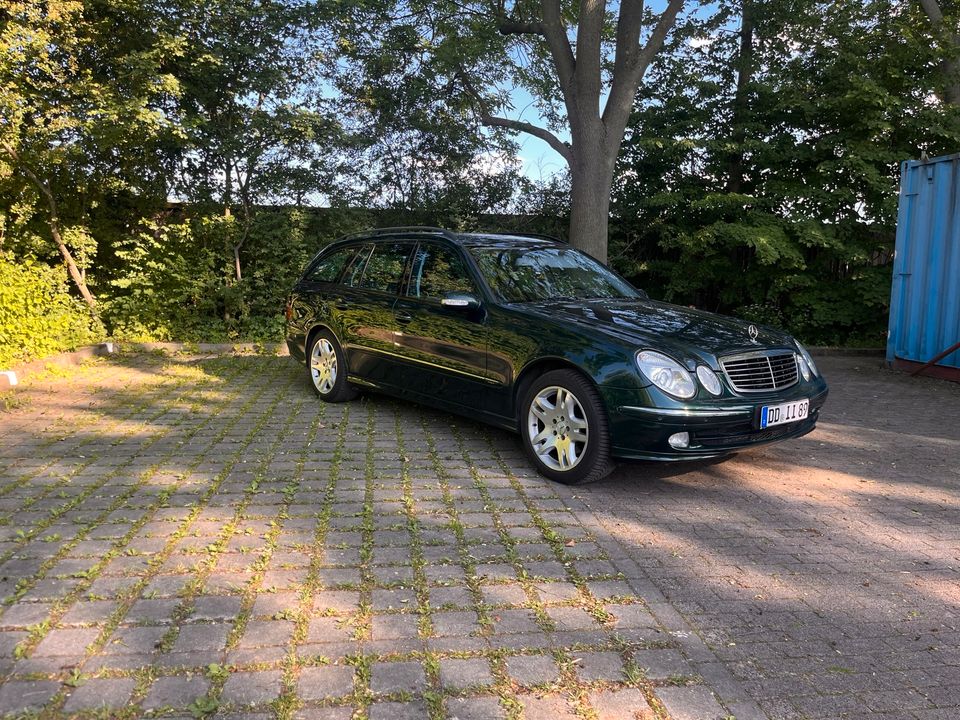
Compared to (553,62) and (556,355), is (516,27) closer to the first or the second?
(553,62)

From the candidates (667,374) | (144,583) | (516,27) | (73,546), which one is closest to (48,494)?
(73,546)

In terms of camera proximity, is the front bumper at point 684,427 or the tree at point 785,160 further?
the tree at point 785,160

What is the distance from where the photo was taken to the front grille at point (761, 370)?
434 cm

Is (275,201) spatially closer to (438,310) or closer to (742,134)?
(438,310)

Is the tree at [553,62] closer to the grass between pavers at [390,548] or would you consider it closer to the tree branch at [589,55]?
the tree branch at [589,55]

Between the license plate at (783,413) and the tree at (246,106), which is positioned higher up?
the tree at (246,106)

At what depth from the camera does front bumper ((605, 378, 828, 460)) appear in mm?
4113

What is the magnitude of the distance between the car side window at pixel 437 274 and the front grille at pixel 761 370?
1990mm

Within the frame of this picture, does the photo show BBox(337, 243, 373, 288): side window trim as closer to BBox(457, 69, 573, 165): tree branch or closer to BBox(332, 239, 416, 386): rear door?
BBox(332, 239, 416, 386): rear door

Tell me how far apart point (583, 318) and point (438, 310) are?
131cm

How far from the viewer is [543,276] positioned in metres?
5.55

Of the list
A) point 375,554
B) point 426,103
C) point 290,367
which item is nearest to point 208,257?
point 290,367

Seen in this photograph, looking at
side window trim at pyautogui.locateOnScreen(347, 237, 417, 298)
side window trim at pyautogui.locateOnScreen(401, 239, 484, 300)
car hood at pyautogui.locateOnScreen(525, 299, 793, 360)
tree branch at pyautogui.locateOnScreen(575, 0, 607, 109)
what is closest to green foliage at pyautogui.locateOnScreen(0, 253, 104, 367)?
side window trim at pyautogui.locateOnScreen(347, 237, 417, 298)

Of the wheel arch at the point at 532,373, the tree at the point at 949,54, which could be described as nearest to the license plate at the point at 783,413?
the wheel arch at the point at 532,373
